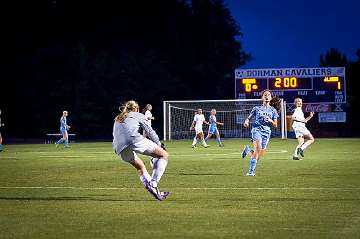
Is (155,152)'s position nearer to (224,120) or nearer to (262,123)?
(262,123)

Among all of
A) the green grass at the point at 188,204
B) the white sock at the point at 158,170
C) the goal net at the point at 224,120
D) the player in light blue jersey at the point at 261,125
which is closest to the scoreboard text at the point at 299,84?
the goal net at the point at 224,120

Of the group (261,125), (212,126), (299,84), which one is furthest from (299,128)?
(299,84)

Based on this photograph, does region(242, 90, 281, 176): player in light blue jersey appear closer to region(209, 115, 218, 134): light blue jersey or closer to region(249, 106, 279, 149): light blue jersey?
region(249, 106, 279, 149): light blue jersey

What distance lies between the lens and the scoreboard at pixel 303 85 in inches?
1972

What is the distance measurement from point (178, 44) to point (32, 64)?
18.0 m

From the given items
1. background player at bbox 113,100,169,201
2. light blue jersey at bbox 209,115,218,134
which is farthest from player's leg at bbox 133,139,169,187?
light blue jersey at bbox 209,115,218,134

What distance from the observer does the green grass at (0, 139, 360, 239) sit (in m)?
9.49

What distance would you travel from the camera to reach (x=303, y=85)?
165ft

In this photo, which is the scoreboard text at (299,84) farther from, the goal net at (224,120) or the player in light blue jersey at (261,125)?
the player in light blue jersey at (261,125)

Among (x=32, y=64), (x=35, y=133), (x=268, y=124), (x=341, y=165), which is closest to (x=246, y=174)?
(x=268, y=124)

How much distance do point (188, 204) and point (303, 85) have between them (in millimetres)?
38785

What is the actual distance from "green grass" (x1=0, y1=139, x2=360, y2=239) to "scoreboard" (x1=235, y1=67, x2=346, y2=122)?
1140 inches

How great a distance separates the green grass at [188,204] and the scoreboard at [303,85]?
28946 mm

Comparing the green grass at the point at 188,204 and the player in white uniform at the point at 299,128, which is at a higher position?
the player in white uniform at the point at 299,128
